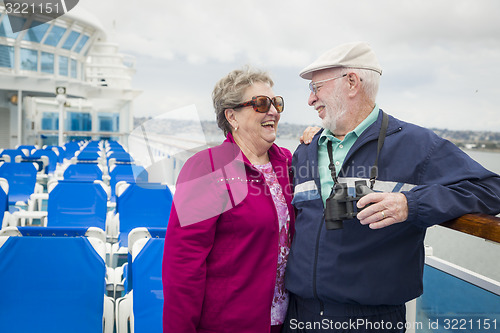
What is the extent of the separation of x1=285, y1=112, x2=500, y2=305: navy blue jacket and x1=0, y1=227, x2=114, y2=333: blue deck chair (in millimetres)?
1039

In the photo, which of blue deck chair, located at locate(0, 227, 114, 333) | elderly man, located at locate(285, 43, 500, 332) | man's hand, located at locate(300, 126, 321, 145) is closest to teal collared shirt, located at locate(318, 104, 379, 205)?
elderly man, located at locate(285, 43, 500, 332)

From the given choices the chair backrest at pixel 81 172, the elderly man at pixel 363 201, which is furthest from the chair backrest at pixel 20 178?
the elderly man at pixel 363 201

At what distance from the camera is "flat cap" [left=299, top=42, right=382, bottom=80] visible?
5.23ft

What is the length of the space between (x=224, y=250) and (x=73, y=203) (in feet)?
9.28

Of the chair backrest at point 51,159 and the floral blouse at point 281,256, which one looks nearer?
the floral blouse at point 281,256

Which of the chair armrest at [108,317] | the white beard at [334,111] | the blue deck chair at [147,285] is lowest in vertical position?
the chair armrest at [108,317]

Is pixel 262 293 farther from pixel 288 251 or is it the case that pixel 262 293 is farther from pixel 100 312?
pixel 100 312

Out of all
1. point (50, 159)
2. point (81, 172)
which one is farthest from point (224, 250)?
point (50, 159)

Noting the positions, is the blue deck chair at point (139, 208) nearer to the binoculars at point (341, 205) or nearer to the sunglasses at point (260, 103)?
the sunglasses at point (260, 103)

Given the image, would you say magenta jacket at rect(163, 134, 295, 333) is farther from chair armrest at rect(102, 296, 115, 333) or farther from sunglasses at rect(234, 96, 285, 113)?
chair armrest at rect(102, 296, 115, 333)

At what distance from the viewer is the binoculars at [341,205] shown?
1266 millimetres

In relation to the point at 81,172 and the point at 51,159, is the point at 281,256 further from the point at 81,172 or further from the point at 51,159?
the point at 51,159

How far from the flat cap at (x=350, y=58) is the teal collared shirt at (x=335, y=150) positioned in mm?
172

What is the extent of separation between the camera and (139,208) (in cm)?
381
